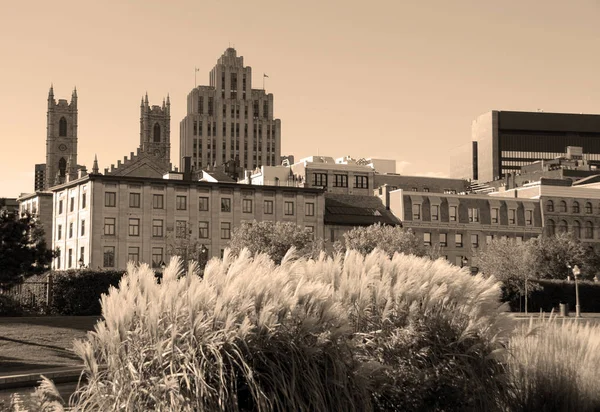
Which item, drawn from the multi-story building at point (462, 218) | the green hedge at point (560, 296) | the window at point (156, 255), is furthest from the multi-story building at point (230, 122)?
the green hedge at point (560, 296)

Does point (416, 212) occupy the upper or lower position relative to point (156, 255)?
upper

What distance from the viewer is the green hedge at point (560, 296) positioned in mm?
64000

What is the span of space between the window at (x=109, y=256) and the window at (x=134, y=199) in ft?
14.6

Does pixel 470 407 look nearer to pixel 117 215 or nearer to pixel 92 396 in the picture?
pixel 92 396

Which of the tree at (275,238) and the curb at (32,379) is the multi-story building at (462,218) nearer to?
the tree at (275,238)

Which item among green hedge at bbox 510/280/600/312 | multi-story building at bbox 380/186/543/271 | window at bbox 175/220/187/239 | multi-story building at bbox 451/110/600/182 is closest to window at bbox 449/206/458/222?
multi-story building at bbox 380/186/543/271

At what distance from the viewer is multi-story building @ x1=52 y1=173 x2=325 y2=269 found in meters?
78.9

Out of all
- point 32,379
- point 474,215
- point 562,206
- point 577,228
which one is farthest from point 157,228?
point 32,379

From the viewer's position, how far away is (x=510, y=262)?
75188 mm

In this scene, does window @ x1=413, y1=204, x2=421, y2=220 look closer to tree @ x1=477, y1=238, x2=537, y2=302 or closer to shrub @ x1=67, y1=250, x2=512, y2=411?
tree @ x1=477, y1=238, x2=537, y2=302

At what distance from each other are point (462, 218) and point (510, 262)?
58.4 ft

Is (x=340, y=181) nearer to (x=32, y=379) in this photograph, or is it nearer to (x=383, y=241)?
(x=383, y=241)

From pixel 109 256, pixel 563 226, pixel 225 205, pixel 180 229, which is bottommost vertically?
pixel 109 256

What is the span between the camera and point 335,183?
108062 millimetres
